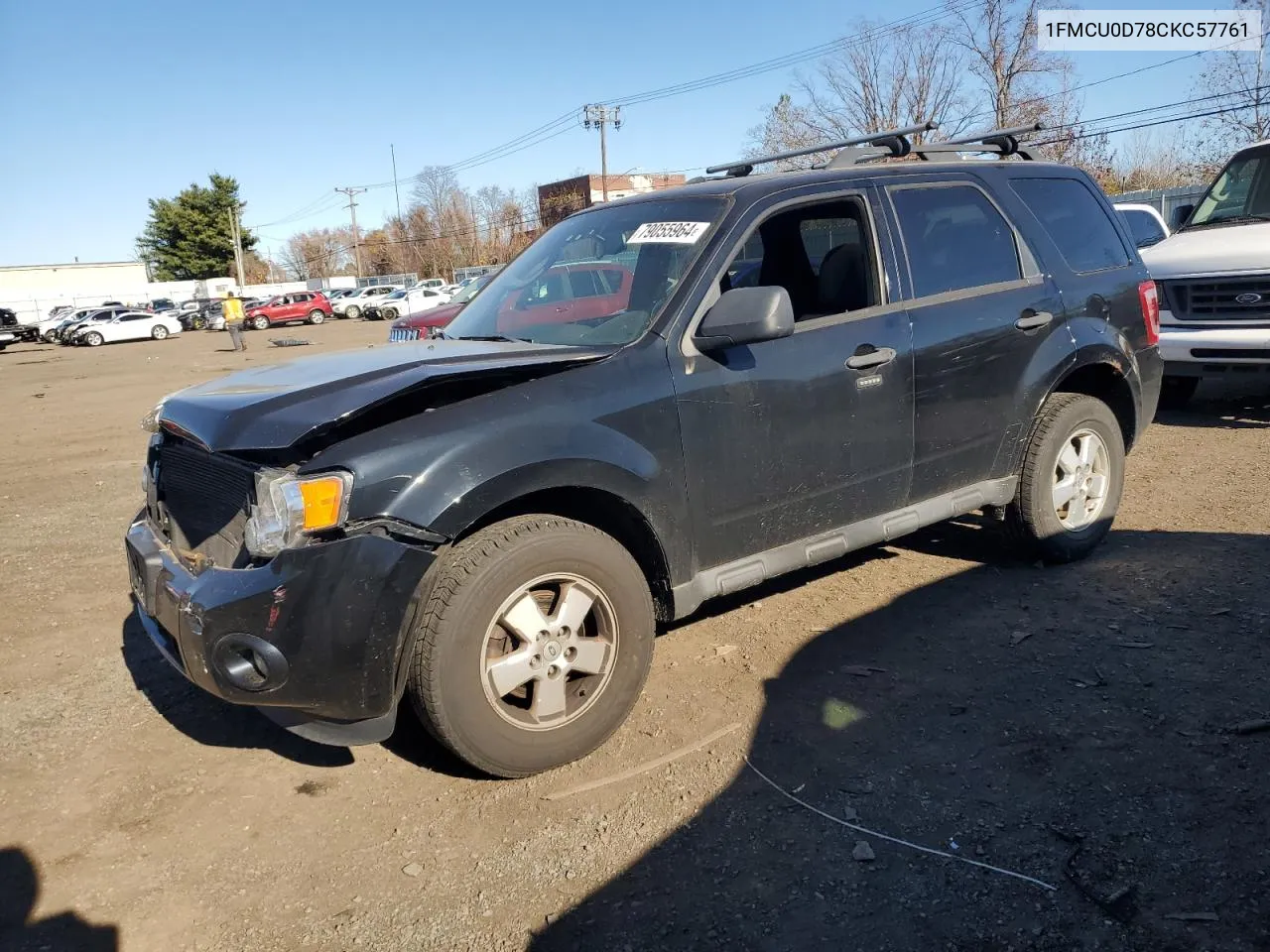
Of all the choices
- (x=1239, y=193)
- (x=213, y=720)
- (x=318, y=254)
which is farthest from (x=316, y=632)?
(x=318, y=254)

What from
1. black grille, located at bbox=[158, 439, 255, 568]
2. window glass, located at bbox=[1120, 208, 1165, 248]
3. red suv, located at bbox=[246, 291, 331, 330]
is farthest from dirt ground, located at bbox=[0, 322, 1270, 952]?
red suv, located at bbox=[246, 291, 331, 330]

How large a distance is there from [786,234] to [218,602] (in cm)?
297

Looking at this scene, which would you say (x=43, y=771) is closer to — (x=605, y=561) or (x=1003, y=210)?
(x=605, y=561)

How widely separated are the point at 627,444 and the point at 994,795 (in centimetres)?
163

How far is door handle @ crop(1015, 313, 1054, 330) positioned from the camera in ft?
14.4

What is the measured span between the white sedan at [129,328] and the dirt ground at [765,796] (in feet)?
137

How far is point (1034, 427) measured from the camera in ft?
15.1

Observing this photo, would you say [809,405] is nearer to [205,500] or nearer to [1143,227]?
[205,500]

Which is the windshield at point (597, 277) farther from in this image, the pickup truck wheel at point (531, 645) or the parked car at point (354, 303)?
the parked car at point (354, 303)

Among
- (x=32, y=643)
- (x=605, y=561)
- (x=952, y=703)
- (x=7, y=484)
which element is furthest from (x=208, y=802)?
(x=7, y=484)

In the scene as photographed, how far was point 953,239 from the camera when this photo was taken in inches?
171

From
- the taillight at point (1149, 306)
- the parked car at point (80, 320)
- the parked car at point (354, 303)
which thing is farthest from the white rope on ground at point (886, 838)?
the parked car at point (354, 303)

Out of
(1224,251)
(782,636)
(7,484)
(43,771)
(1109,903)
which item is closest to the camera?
(1109,903)

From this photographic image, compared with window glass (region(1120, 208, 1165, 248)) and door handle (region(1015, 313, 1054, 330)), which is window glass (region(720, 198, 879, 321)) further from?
window glass (region(1120, 208, 1165, 248))
